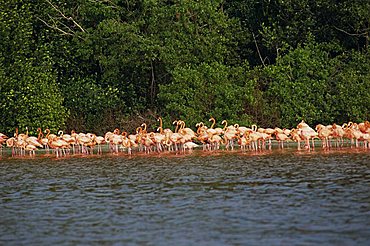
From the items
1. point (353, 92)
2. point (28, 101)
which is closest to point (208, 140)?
point (353, 92)

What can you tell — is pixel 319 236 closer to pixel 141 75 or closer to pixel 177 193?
pixel 177 193

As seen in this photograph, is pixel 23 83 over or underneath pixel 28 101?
over

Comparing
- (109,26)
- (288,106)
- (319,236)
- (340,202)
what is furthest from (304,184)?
(109,26)

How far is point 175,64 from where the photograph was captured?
98.2 ft

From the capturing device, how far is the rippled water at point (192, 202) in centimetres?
1062

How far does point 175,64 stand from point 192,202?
55.6ft

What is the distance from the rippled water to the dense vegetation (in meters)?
7.89

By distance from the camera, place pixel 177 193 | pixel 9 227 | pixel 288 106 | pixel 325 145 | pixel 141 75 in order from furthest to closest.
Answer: pixel 141 75, pixel 288 106, pixel 325 145, pixel 177 193, pixel 9 227

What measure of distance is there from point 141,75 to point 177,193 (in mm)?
17949

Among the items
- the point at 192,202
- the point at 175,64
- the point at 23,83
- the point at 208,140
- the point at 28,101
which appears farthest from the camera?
the point at 175,64

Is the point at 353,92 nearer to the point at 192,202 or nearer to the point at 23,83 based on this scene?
the point at 23,83

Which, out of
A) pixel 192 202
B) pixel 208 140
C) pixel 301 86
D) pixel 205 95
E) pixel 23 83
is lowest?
pixel 192 202

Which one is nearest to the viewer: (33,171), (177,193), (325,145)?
(177,193)

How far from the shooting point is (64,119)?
95.3 feet
